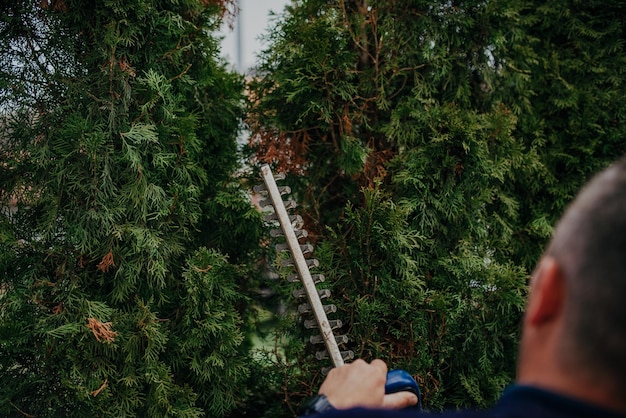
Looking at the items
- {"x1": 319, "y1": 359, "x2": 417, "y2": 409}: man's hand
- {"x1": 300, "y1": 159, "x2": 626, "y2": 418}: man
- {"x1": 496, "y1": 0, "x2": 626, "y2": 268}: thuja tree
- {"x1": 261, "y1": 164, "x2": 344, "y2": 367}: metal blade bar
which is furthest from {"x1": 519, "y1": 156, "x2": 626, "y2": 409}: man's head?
{"x1": 496, "y1": 0, "x2": 626, "y2": 268}: thuja tree

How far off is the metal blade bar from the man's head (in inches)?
58.0

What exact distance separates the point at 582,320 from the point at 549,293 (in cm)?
8

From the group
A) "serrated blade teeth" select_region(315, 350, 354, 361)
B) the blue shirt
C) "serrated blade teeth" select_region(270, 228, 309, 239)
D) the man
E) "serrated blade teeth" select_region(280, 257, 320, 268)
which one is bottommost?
"serrated blade teeth" select_region(315, 350, 354, 361)

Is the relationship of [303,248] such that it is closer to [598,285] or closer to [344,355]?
[344,355]

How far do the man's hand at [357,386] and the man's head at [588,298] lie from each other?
2.12ft

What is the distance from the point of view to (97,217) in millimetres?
2971

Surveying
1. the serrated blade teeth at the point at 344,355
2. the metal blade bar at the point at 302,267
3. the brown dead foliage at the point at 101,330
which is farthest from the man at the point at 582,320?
the brown dead foliage at the point at 101,330

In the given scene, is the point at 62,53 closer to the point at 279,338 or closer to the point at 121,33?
the point at 121,33

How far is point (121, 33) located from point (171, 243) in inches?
43.3

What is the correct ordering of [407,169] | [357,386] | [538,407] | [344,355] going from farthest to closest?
[407,169]
[344,355]
[357,386]
[538,407]

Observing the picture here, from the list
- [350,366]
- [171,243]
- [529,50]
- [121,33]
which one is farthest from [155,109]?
[529,50]

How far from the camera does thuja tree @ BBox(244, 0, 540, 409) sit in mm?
3359

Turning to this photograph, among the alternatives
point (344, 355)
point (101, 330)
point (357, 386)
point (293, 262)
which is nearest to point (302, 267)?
point (293, 262)

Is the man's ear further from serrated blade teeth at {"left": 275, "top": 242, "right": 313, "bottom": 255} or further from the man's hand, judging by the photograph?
serrated blade teeth at {"left": 275, "top": 242, "right": 313, "bottom": 255}
